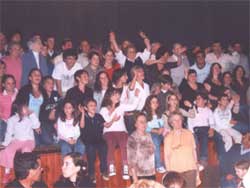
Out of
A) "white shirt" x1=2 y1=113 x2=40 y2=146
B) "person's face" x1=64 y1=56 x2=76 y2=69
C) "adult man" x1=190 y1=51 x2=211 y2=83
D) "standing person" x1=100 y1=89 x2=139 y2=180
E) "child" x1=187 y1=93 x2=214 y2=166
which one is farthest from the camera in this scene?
"adult man" x1=190 y1=51 x2=211 y2=83

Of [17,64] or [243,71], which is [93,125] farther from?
[243,71]

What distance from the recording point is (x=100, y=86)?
7359mm

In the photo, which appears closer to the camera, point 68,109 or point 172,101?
point 68,109

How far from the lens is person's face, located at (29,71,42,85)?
7277 mm

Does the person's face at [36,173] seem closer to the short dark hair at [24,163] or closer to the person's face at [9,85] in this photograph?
the short dark hair at [24,163]

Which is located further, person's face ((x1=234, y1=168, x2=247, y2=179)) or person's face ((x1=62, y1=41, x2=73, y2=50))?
person's face ((x1=62, y1=41, x2=73, y2=50))

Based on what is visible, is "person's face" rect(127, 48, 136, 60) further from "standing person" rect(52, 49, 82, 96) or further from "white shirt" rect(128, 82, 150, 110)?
"standing person" rect(52, 49, 82, 96)

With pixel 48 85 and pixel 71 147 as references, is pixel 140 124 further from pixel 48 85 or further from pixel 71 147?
pixel 48 85

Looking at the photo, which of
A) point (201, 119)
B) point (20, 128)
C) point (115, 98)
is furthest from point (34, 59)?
point (201, 119)

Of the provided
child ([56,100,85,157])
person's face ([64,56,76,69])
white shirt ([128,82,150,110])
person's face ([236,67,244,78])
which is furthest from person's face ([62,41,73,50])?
person's face ([236,67,244,78])

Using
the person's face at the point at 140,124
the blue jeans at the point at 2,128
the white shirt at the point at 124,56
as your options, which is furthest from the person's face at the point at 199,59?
the blue jeans at the point at 2,128

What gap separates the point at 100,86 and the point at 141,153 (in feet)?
3.12

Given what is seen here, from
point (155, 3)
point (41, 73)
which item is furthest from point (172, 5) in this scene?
point (41, 73)

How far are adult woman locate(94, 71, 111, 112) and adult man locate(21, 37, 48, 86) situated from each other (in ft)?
2.09
